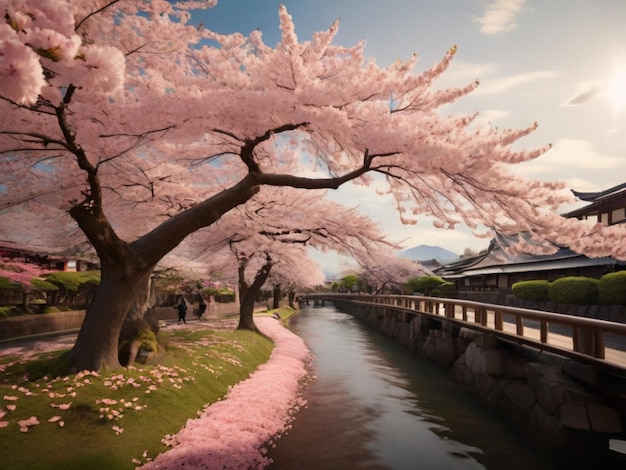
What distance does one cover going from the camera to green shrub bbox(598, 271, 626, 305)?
1595cm

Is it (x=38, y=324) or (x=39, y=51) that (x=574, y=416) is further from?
(x=38, y=324)

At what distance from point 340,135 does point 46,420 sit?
26.1 ft

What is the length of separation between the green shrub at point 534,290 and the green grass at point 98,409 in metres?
18.5

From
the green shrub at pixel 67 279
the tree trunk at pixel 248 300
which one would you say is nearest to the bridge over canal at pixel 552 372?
the tree trunk at pixel 248 300

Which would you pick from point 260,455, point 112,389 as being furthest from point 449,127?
point 112,389

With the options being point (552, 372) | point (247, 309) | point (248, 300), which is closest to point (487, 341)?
point (552, 372)

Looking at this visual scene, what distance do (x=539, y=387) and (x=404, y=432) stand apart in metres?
3.79

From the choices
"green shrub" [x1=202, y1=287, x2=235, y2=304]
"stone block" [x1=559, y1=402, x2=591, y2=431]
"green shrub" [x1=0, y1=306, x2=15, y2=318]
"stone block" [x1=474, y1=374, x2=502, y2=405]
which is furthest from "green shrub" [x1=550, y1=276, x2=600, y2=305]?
"green shrub" [x1=202, y1=287, x2=235, y2=304]

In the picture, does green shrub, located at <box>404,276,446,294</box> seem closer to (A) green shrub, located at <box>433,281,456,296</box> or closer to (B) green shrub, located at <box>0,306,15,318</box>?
(A) green shrub, located at <box>433,281,456,296</box>

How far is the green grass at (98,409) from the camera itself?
628 cm

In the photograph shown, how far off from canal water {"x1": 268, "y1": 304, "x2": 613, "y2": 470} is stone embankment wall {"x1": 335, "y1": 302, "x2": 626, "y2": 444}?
48 centimetres

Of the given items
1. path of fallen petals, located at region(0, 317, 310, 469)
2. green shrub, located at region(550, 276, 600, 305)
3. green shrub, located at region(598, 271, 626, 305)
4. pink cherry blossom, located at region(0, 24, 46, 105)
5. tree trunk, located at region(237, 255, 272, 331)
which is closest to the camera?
pink cherry blossom, located at region(0, 24, 46, 105)

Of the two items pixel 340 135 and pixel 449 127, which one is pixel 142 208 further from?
pixel 449 127

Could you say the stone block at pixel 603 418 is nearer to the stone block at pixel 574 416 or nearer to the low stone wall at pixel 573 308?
the stone block at pixel 574 416
